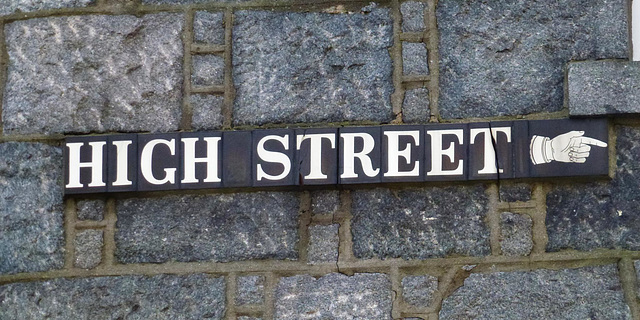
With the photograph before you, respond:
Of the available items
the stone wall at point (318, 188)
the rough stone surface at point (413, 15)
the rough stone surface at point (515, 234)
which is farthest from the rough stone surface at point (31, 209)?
the rough stone surface at point (515, 234)

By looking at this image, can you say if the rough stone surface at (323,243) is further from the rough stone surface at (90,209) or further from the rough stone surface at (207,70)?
the rough stone surface at (90,209)

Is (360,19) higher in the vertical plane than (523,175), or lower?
higher

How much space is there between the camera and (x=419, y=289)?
3914 millimetres

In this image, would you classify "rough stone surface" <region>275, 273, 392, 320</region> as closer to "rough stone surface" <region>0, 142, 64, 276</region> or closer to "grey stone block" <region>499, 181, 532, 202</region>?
"grey stone block" <region>499, 181, 532, 202</region>

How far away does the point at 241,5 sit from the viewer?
4.20 metres

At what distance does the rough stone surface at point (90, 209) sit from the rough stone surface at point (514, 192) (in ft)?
4.82

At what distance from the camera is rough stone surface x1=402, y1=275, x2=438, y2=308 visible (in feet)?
12.8

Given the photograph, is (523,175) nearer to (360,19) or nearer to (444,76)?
(444,76)

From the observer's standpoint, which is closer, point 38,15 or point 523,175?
point 523,175

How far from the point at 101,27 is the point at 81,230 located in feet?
2.57

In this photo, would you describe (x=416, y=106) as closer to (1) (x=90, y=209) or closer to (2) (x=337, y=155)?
(2) (x=337, y=155)

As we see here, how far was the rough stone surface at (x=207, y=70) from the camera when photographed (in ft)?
13.6

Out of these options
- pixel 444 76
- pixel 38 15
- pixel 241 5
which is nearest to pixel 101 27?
pixel 38 15

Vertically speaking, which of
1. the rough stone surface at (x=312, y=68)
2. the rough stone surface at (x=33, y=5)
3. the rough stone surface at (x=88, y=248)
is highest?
the rough stone surface at (x=33, y=5)
